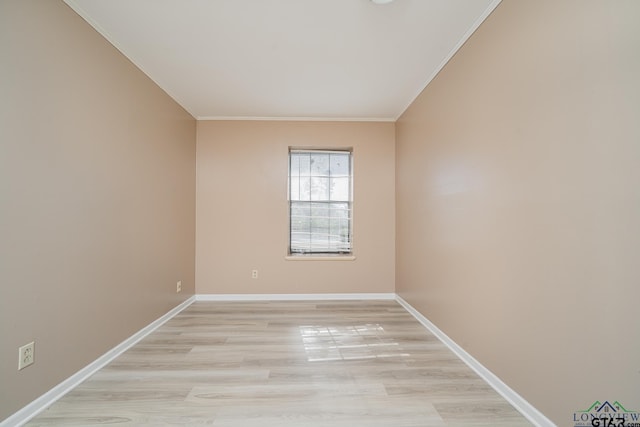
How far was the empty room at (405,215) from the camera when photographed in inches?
51.5

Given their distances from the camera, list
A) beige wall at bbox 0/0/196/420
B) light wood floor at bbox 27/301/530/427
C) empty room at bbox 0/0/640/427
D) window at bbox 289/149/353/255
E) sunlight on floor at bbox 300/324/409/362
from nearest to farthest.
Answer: empty room at bbox 0/0/640/427 < beige wall at bbox 0/0/196/420 < light wood floor at bbox 27/301/530/427 < sunlight on floor at bbox 300/324/409/362 < window at bbox 289/149/353/255

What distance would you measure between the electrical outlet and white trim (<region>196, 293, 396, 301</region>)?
95.0 inches

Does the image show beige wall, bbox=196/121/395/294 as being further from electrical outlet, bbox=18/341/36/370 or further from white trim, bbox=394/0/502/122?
electrical outlet, bbox=18/341/36/370

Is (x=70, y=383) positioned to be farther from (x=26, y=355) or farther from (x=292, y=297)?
(x=292, y=297)

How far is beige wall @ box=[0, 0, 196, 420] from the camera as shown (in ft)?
5.08

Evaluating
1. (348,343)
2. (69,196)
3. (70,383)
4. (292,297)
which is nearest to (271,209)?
(292,297)

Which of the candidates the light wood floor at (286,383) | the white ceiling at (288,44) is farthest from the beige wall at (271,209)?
the light wood floor at (286,383)

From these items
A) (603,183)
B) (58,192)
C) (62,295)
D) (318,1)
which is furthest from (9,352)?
(603,183)

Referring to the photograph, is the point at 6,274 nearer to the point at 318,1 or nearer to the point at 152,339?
the point at 152,339

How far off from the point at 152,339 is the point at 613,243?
11.0ft

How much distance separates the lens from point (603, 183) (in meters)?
1.23

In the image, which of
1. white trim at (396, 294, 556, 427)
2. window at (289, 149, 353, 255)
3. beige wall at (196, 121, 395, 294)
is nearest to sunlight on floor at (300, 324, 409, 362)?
white trim at (396, 294, 556, 427)

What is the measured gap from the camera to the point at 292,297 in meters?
4.11

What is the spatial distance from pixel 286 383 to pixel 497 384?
A: 54.7 inches
